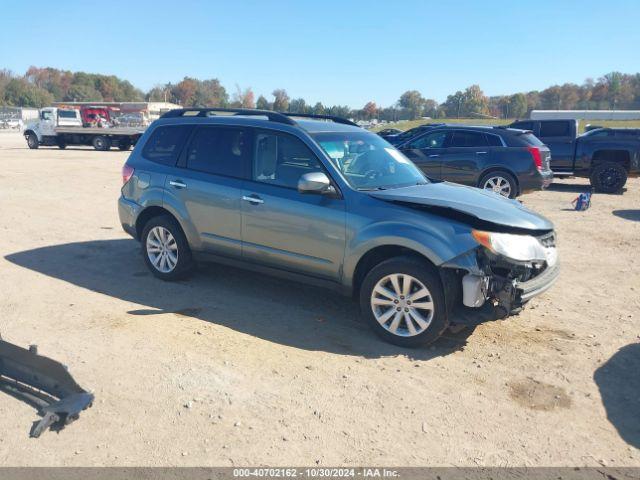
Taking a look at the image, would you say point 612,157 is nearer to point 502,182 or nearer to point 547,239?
point 502,182

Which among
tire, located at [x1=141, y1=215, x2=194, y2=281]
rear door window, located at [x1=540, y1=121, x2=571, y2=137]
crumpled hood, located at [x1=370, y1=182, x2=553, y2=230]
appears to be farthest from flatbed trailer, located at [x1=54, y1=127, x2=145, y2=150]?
crumpled hood, located at [x1=370, y1=182, x2=553, y2=230]

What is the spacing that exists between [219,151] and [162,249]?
4.35 ft

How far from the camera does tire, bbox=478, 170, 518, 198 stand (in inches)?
448

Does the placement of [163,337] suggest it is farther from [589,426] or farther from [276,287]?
[589,426]

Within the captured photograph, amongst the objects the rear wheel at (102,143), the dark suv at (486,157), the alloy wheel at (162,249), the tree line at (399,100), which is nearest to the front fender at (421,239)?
the alloy wheel at (162,249)

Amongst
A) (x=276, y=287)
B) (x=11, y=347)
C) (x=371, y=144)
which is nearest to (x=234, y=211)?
(x=276, y=287)

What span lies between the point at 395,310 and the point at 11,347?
2935 mm

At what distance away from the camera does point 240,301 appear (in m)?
5.58

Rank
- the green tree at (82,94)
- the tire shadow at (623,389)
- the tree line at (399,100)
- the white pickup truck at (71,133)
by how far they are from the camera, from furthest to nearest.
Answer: the green tree at (82,94)
the tree line at (399,100)
the white pickup truck at (71,133)
the tire shadow at (623,389)

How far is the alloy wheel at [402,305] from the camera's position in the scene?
4383 mm

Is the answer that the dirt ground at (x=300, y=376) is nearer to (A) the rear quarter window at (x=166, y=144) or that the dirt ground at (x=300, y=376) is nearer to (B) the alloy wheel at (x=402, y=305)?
(B) the alloy wheel at (x=402, y=305)

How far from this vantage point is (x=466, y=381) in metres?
4.01

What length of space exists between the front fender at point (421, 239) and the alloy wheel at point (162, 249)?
2.31 metres

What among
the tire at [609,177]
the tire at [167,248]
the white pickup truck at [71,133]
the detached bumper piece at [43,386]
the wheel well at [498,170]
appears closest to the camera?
the detached bumper piece at [43,386]
